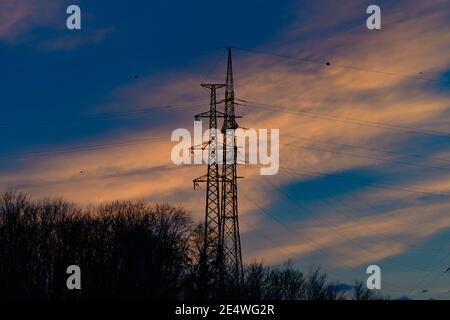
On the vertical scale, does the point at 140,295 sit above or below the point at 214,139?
below

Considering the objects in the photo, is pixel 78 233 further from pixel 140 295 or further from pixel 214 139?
pixel 214 139

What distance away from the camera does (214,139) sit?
72.6 m

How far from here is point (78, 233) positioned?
390ft
